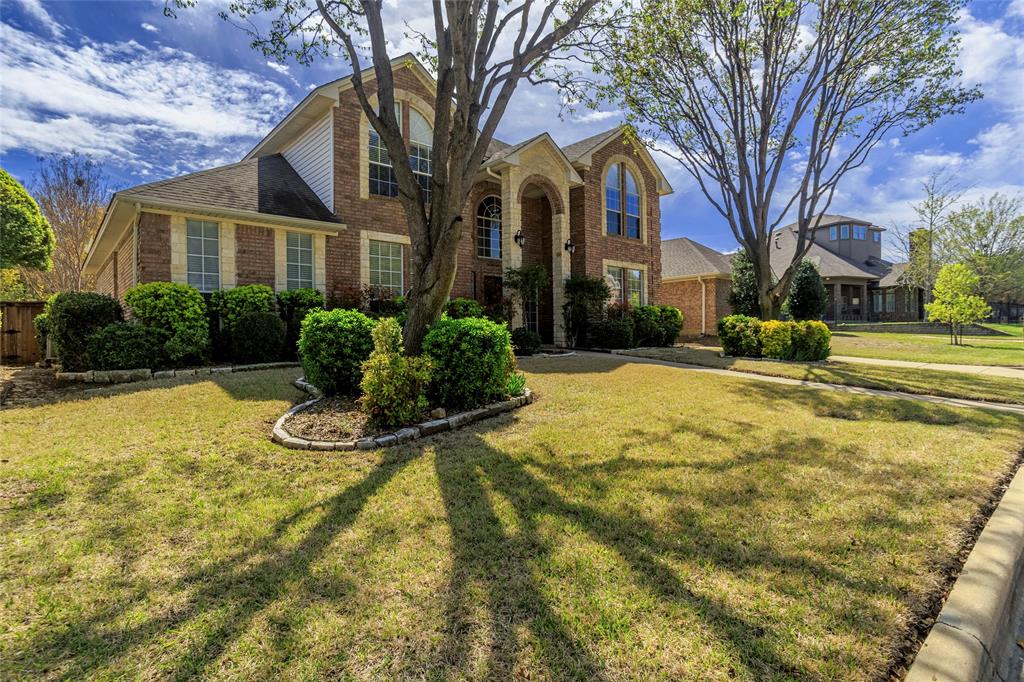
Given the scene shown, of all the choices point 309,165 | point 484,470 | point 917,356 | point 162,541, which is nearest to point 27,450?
point 162,541

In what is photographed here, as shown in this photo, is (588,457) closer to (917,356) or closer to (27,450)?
(27,450)

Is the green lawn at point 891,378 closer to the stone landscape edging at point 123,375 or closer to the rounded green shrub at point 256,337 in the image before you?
the rounded green shrub at point 256,337

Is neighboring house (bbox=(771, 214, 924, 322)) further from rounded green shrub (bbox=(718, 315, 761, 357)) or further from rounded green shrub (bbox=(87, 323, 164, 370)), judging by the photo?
rounded green shrub (bbox=(87, 323, 164, 370))

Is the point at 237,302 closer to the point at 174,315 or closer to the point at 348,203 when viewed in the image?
the point at 174,315

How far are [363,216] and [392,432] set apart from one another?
9.36 m

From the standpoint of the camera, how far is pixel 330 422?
203 inches

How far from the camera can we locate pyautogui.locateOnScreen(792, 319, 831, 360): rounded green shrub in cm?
1169

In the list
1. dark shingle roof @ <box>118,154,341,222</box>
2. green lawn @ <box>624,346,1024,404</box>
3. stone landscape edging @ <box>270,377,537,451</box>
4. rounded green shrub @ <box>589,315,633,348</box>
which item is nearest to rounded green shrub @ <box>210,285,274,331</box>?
dark shingle roof @ <box>118,154,341,222</box>

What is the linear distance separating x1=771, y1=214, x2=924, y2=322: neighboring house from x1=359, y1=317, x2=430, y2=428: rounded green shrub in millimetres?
31654

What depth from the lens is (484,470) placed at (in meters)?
3.97

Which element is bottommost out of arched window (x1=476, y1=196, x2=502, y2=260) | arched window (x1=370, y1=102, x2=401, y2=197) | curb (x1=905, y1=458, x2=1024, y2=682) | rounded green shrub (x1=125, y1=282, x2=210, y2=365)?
curb (x1=905, y1=458, x2=1024, y2=682)

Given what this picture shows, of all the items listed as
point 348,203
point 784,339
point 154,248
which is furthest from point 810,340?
point 154,248

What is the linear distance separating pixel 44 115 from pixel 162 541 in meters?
18.1

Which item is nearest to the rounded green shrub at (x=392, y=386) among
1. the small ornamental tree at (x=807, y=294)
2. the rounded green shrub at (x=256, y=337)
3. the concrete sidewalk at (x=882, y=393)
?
the rounded green shrub at (x=256, y=337)
